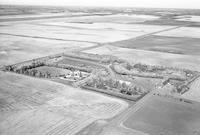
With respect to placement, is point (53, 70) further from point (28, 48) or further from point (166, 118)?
point (166, 118)

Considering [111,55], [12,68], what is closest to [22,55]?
[12,68]

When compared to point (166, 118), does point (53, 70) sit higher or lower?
lower

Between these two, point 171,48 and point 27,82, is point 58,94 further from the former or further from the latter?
point 171,48

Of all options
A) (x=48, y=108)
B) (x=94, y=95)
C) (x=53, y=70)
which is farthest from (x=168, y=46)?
(x=48, y=108)

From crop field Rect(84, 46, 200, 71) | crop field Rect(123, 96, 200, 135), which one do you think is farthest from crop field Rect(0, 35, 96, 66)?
crop field Rect(123, 96, 200, 135)

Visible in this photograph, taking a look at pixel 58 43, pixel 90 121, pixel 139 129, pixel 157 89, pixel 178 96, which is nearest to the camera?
pixel 139 129

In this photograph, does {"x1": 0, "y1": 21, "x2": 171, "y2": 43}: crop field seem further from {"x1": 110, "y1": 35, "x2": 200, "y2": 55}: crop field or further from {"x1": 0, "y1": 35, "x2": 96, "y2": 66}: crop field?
{"x1": 110, "y1": 35, "x2": 200, "y2": 55}: crop field

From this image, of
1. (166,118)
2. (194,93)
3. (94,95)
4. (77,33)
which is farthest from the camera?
(77,33)
